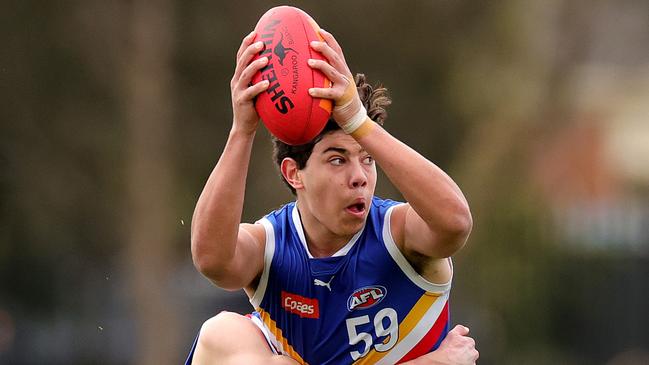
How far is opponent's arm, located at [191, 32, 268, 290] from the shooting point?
5.64 meters

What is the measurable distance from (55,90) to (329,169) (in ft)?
51.2

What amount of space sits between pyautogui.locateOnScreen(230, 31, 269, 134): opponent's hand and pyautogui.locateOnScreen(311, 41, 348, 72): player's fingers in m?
0.23

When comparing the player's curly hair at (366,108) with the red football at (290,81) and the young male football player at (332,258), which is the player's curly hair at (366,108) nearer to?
the young male football player at (332,258)

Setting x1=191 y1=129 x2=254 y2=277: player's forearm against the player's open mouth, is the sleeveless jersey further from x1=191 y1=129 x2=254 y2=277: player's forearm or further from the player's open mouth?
x1=191 y1=129 x2=254 y2=277: player's forearm

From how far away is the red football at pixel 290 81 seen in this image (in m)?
5.54

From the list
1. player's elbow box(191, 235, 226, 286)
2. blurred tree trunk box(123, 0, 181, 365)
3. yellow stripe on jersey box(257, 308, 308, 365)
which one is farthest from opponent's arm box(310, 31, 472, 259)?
blurred tree trunk box(123, 0, 181, 365)

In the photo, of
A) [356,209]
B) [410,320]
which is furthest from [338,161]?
[410,320]

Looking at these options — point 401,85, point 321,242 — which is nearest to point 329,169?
point 321,242

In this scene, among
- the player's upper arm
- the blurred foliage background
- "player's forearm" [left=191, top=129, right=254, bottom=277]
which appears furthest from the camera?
the blurred foliage background

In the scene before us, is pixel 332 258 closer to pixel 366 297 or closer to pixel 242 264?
pixel 366 297

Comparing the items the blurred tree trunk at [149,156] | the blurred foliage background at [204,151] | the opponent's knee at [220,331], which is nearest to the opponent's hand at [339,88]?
the opponent's knee at [220,331]

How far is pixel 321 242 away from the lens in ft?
21.3

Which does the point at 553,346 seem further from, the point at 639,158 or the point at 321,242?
the point at 321,242

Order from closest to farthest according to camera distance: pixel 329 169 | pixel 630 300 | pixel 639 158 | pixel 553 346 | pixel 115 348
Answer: pixel 329 169 → pixel 630 300 → pixel 553 346 → pixel 115 348 → pixel 639 158
